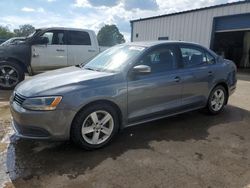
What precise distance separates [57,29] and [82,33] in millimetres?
843

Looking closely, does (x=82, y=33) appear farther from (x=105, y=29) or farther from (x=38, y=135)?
(x=105, y=29)

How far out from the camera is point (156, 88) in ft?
13.2

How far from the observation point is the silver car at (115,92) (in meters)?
3.20

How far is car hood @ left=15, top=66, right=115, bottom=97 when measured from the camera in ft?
10.7

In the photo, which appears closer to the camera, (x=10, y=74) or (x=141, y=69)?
(x=141, y=69)

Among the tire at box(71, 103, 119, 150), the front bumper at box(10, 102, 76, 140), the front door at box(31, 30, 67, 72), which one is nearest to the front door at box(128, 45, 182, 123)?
the tire at box(71, 103, 119, 150)

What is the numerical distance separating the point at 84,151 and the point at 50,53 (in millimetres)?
4970

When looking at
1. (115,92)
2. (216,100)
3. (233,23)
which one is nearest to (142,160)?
(115,92)

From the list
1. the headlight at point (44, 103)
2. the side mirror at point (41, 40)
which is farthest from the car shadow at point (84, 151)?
the side mirror at point (41, 40)

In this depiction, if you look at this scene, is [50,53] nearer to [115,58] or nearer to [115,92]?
[115,58]

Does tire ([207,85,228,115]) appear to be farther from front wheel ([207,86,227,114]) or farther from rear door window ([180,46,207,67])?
rear door window ([180,46,207,67])

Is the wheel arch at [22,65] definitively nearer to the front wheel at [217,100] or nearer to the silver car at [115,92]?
the silver car at [115,92]

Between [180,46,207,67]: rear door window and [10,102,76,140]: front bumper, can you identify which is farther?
[180,46,207,67]: rear door window

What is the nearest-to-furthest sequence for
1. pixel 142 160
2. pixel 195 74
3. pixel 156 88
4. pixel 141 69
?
pixel 142 160 → pixel 141 69 → pixel 156 88 → pixel 195 74
